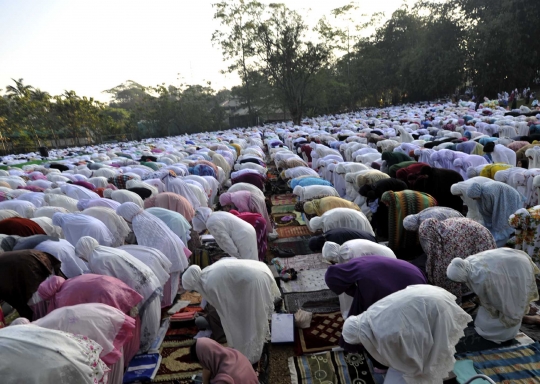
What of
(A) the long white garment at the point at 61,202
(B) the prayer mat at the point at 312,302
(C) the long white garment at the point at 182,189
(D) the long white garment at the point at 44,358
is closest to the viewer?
(D) the long white garment at the point at 44,358

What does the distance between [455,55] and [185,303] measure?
28006 millimetres

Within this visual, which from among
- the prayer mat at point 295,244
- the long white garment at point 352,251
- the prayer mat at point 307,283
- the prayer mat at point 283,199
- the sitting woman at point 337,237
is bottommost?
the prayer mat at point 307,283

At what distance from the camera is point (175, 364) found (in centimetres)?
285

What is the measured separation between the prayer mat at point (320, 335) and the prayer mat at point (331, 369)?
4.4 inches

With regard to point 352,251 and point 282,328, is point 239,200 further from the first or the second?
point 352,251

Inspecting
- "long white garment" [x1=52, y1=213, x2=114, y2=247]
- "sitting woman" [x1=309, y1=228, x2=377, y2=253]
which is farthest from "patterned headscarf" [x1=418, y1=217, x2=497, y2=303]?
"long white garment" [x1=52, y1=213, x2=114, y2=247]

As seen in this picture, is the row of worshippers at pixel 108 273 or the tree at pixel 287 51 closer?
the row of worshippers at pixel 108 273

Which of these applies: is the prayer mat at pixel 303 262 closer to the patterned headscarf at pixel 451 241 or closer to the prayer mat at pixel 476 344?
the patterned headscarf at pixel 451 241

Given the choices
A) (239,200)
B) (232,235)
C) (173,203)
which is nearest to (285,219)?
(239,200)

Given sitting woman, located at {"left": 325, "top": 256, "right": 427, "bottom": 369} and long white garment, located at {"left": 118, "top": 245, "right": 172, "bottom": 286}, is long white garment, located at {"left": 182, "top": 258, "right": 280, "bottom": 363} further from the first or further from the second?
long white garment, located at {"left": 118, "top": 245, "right": 172, "bottom": 286}

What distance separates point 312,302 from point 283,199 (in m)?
4.36

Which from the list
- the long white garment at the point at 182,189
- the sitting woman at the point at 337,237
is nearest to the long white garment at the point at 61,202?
the long white garment at the point at 182,189

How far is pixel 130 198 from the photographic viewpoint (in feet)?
17.6

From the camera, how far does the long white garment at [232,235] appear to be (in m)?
3.62
